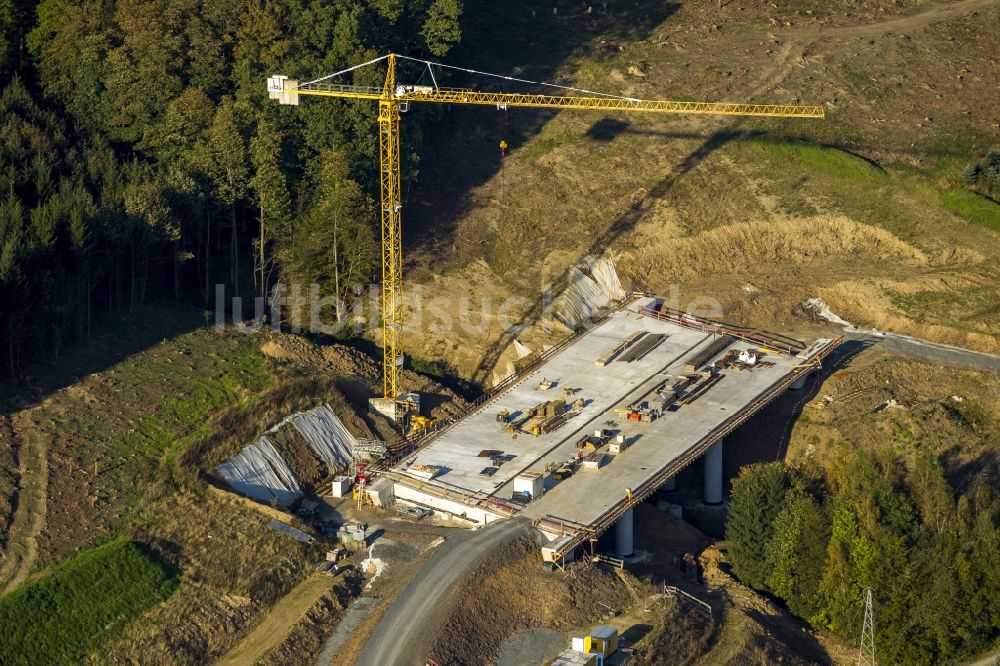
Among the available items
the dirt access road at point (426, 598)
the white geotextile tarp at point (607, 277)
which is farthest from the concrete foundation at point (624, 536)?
the white geotextile tarp at point (607, 277)

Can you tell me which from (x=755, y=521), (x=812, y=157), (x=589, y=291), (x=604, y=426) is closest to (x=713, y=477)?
(x=604, y=426)

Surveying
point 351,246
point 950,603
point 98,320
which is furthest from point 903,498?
point 98,320

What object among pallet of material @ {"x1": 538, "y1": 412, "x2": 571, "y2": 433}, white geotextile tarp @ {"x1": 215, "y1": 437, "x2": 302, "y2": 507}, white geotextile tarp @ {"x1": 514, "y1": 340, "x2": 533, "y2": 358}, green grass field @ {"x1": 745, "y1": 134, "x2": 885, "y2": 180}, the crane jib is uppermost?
the crane jib

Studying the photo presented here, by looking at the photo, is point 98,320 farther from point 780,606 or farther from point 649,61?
point 649,61

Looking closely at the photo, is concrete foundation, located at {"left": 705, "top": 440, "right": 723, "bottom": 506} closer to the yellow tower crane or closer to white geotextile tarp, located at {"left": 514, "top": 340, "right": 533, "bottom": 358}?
white geotextile tarp, located at {"left": 514, "top": 340, "right": 533, "bottom": 358}

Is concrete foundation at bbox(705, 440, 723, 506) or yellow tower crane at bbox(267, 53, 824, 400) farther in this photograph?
yellow tower crane at bbox(267, 53, 824, 400)

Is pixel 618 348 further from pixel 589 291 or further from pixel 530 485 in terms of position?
pixel 530 485

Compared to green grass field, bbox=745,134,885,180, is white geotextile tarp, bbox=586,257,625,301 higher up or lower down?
lower down

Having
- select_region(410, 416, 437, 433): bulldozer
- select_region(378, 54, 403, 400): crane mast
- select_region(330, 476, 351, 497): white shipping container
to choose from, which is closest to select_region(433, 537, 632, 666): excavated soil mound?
select_region(330, 476, 351, 497): white shipping container
